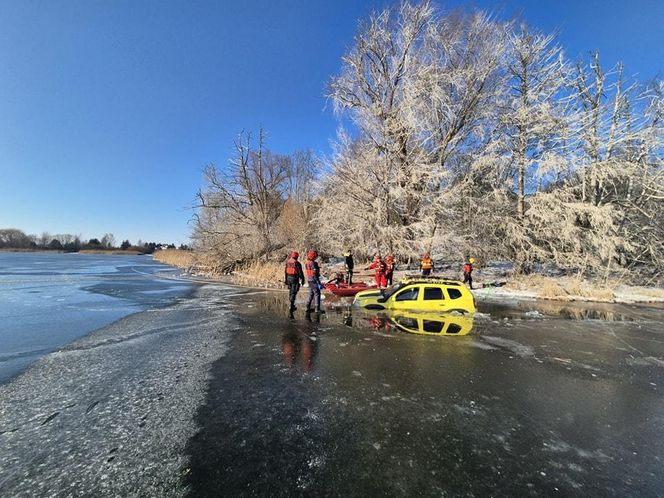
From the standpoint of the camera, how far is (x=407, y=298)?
12242 millimetres

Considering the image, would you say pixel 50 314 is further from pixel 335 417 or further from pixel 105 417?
pixel 335 417

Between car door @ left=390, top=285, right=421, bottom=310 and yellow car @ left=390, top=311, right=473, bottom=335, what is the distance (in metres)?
0.29

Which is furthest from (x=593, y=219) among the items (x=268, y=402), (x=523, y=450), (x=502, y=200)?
(x=268, y=402)

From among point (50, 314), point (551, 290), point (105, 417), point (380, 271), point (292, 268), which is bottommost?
point (105, 417)

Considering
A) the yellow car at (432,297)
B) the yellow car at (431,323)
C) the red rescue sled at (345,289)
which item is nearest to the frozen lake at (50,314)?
the red rescue sled at (345,289)

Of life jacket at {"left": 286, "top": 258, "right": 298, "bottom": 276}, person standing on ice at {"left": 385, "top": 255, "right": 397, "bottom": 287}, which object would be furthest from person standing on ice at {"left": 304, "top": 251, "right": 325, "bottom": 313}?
person standing on ice at {"left": 385, "top": 255, "right": 397, "bottom": 287}

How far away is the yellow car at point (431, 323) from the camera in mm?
10109

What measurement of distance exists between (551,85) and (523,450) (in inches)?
989

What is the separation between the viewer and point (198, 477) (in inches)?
142

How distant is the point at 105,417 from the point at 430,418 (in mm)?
4657

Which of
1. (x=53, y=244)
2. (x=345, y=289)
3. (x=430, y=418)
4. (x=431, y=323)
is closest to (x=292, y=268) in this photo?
(x=345, y=289)

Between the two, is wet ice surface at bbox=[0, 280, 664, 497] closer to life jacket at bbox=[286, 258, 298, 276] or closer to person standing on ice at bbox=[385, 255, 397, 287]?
life jacket at bbox=[286, 258, 298, 276]

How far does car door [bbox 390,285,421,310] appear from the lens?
12016 millimetres

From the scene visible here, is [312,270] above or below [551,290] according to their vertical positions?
above
